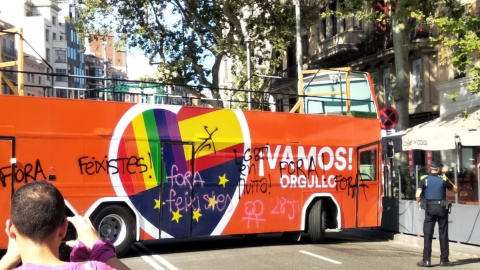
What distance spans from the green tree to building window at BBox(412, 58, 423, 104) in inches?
229

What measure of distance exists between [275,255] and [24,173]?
16.4 feet

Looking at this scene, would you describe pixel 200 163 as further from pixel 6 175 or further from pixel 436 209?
pixel 436 209

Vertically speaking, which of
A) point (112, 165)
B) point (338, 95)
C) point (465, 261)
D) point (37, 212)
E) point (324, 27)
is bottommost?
point (465, 261)

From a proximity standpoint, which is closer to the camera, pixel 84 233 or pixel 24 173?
pixel 84 233

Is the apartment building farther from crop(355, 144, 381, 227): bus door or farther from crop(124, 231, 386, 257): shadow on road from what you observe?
crop(355, 144, 381, 227): bus door

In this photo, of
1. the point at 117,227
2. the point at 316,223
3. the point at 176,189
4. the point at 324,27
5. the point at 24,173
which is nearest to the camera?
the point at 24,173

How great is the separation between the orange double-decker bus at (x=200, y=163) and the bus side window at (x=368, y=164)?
1.0 inches

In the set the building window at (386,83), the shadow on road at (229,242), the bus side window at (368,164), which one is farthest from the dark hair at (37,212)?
the building window at (386,83)

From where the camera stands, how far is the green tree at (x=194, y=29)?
99.8 ft

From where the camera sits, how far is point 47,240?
9.08 feet

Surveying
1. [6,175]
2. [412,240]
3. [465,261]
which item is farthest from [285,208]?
[6,175]

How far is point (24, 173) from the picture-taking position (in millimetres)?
Answer: 11453

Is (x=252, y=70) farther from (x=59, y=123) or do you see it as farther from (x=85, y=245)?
(x=85, y=245)

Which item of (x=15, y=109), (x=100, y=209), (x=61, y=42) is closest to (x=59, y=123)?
(x=15, y=109)
